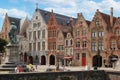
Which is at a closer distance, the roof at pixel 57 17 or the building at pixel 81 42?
the building at pixel 81 42

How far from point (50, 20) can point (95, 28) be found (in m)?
13.2

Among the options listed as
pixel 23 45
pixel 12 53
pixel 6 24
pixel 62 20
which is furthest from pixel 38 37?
pixel 12 53

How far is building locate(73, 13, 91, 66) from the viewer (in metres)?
54.4

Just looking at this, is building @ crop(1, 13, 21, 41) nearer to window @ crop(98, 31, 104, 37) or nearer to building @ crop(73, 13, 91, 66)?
building @ crop(73, 13, 91, 66)

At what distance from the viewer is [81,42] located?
182ft

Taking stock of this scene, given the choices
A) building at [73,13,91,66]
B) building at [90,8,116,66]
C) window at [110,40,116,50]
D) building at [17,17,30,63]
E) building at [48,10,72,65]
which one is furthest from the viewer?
building at [17,17,30,63]

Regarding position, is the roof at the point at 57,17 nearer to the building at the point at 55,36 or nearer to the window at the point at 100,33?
the building at the point at 55,36

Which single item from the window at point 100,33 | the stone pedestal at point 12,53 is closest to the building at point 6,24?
the window at point 100,33

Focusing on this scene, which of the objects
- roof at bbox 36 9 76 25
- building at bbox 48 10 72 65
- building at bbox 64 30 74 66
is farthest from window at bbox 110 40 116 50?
roof at bbox 36 9 76 25

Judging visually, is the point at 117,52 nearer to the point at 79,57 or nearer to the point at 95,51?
the point at 95,51

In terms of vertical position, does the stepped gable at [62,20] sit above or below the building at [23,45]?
above

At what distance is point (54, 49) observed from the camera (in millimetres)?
60500

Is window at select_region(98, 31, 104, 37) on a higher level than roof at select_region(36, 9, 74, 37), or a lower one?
lower

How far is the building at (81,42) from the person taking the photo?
5441cm
